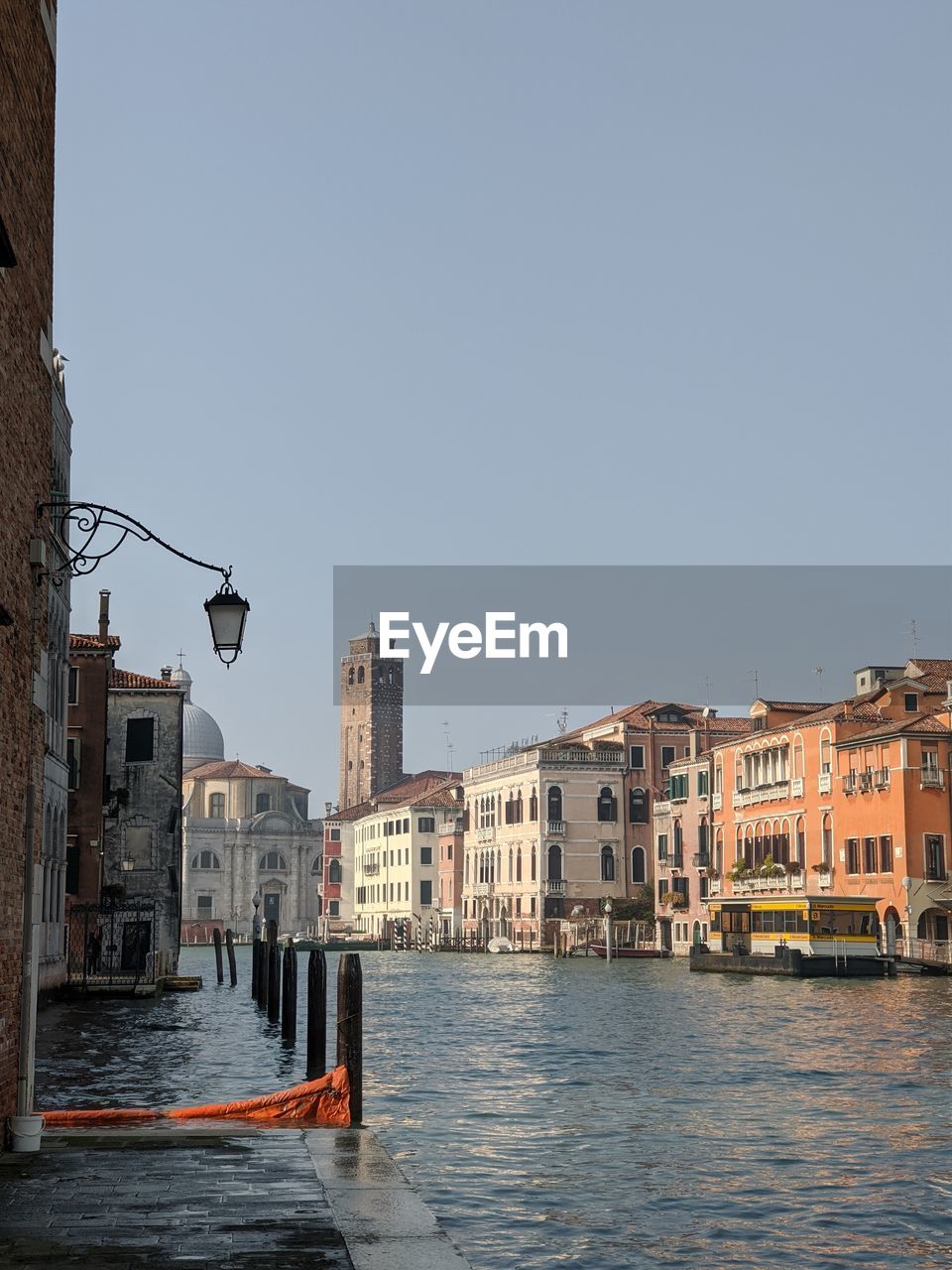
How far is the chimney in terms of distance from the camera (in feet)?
143

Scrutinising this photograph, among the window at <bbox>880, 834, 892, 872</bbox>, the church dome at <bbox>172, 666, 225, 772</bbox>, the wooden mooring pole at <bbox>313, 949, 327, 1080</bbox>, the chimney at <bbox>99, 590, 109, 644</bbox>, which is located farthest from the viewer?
the church dome at <bbox>172, 666, 225, 772</bbox>

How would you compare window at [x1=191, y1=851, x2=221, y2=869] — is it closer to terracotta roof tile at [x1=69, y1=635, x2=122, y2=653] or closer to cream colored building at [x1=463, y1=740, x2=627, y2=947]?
cream colored building at [x1=463, y1=740, x2=627, y2=947]

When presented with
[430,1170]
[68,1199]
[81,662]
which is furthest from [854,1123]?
[81,662]

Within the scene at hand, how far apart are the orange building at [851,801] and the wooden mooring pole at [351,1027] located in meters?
39.8

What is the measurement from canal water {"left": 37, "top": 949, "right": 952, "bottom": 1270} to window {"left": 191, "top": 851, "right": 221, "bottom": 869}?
73989mm

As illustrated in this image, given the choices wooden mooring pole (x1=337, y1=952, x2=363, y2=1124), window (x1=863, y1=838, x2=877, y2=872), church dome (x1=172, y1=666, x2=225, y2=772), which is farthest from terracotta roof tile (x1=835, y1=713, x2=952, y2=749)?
church dome (x1=172, y1=666, x2=225, y2=772)

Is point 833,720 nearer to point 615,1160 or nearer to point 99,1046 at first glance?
point 99,1046

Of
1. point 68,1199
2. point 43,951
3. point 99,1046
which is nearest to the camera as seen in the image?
point 68,1199

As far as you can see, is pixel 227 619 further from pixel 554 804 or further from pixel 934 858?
pixel 554 804

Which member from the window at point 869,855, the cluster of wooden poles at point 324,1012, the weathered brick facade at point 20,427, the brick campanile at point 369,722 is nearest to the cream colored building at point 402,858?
the brick campanile at point 369,722

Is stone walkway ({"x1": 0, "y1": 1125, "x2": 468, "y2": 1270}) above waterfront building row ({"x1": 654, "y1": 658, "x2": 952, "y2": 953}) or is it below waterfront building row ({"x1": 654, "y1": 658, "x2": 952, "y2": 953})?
below

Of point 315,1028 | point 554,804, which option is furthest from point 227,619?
point 554,804

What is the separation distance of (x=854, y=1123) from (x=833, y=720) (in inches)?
1591

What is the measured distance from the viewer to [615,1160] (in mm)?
15109
